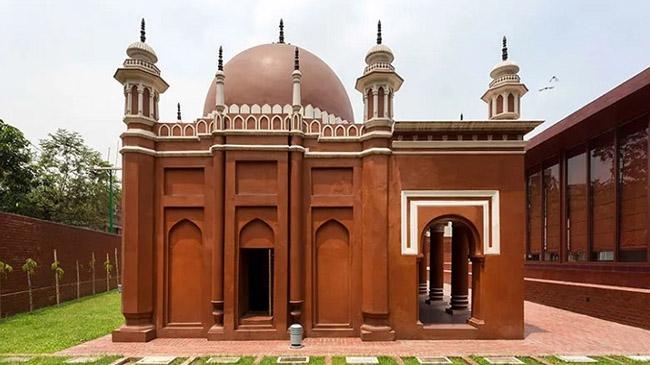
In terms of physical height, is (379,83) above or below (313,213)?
above

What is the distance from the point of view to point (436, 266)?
17750mm

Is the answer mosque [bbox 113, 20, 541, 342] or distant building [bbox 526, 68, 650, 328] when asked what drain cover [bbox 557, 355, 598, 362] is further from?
distant building [bbox 526, 68, 650, 328]

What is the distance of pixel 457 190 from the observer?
11.0m

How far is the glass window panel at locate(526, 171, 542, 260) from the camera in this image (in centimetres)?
2172

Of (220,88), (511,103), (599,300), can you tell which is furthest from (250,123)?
(599,300)

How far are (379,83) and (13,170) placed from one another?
26.7 m

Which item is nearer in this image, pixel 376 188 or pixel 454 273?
pixel 376 188

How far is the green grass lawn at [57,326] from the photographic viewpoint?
10586 mm

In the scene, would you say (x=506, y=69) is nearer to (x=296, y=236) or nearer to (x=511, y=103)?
(x=511, y=103)

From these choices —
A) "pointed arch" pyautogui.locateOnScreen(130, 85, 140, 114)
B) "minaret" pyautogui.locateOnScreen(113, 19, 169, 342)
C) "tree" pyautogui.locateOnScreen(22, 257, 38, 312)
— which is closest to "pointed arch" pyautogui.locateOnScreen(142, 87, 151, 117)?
"minaret" pyautogui.locateOnScreen(113, 19, 169, 342)

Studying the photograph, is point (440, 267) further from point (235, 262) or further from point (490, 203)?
point (235, 262)

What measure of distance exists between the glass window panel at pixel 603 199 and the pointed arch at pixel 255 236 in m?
A: 12.4

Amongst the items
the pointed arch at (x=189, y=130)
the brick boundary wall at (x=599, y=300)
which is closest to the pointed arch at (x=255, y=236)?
the pointed arch at (x=189, y=130)

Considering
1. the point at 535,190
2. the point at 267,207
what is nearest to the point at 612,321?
the point at 535,190
